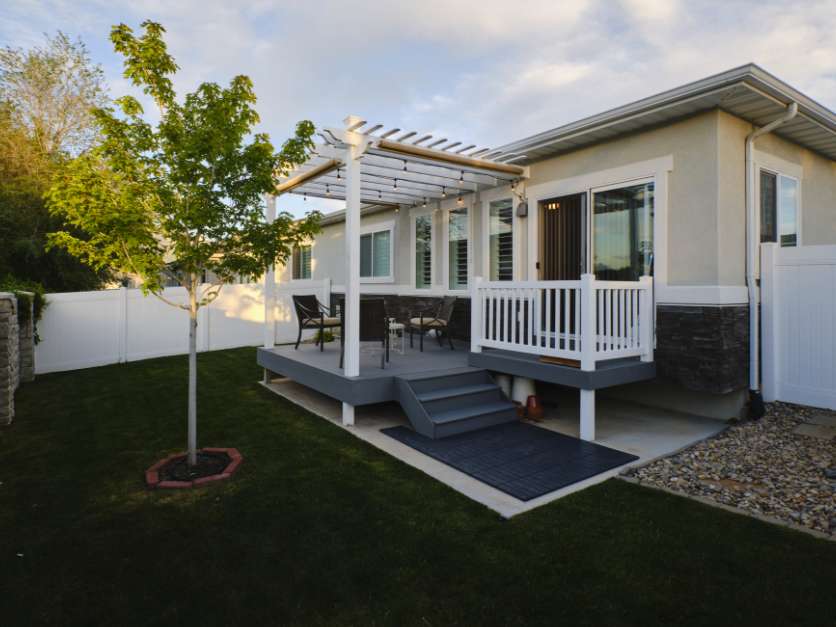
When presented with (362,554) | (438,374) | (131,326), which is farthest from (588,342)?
(131,326)

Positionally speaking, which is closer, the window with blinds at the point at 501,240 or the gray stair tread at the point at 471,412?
the gray stair tread at the point at 471,412

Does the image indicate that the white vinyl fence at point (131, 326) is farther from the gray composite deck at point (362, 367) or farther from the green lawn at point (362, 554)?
the green lawn at point (362, 554)

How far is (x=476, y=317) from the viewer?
639 cm

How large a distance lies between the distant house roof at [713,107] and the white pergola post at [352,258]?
100 inches

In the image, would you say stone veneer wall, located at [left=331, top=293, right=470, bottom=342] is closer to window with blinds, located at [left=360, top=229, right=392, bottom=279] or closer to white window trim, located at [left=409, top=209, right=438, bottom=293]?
white window trim, located at [left=409, top=209, right=438, bottom=293]

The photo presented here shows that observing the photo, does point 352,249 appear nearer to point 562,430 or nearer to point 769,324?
point 562,430

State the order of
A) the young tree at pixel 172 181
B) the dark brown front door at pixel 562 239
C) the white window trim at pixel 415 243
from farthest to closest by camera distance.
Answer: the white window trim at pixel 415 243 → the dark brown front door at pixel 562 239 → the young tree at pixel 172 181

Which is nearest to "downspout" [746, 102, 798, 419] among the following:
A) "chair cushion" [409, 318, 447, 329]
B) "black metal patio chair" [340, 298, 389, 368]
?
"chair cushion" [409, 318, 447, 329]

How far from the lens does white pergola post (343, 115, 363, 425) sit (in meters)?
5.39

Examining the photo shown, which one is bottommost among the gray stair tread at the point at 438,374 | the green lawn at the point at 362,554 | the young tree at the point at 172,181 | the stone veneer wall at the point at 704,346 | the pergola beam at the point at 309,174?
the green lawn at the point at 362,554

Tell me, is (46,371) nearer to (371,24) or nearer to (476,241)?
(476,241)

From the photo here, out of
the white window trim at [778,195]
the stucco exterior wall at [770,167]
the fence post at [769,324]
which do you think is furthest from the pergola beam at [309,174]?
the fence post at [769,324]

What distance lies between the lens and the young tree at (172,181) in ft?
12.0

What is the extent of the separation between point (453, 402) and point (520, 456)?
121 cm
